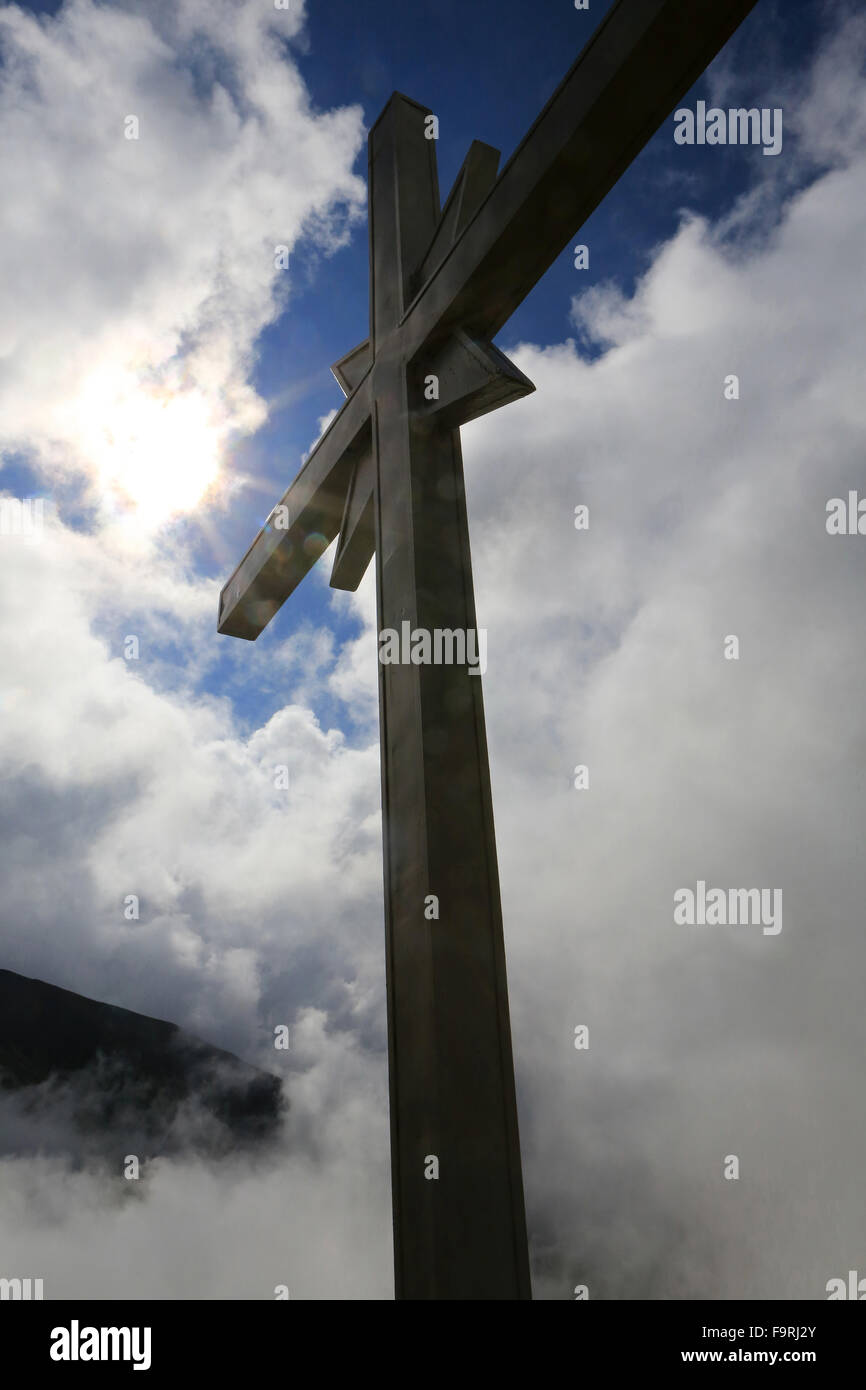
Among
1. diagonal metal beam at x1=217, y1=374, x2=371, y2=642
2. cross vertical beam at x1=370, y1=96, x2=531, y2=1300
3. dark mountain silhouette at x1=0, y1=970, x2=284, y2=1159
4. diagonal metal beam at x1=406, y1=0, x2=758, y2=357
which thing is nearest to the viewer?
cross vertical beam at x1=370, y1=96, x2=531, y2=1300

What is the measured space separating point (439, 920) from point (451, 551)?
1526 millimetres

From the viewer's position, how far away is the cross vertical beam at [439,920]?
234 cm

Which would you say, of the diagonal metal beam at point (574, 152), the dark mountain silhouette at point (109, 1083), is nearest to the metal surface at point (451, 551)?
the diagonal metal beam at point (574, 152)

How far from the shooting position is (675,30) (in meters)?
2.73

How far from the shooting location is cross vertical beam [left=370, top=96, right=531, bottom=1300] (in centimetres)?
234

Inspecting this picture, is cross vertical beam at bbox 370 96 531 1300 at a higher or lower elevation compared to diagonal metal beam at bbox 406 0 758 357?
lower

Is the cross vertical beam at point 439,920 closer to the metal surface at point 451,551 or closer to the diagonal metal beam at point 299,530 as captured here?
the metal surface at point 451,551

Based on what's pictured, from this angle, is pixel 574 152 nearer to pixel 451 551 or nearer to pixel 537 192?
pixel 537 192

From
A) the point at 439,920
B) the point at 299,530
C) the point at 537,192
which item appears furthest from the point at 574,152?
the point at 439,920

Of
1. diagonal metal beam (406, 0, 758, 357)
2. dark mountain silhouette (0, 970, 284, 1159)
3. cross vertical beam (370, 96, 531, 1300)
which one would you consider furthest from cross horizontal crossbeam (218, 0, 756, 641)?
dark mountain silhouette (0, 970, 284, 1159)

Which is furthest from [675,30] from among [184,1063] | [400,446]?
[184,1063]

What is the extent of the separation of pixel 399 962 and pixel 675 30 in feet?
10.7

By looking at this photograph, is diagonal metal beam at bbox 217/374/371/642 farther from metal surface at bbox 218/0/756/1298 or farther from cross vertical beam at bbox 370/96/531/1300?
cross vertical beam at bbox 370/96/531/1300
